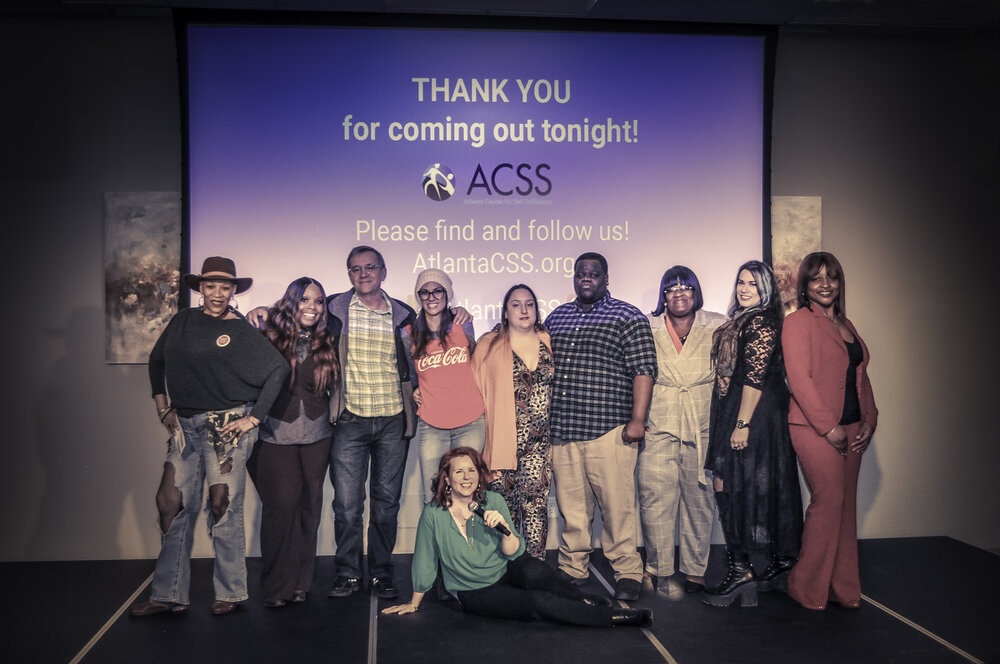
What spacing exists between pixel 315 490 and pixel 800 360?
233 cm

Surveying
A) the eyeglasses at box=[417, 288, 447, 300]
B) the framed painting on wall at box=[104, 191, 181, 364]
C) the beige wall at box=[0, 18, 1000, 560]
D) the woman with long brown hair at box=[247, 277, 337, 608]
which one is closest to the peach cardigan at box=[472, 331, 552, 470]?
the eyeglasses at box=[417, 288, 447, 300]

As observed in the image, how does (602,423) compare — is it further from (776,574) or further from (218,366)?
(218,366)

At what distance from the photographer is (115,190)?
4.61 m

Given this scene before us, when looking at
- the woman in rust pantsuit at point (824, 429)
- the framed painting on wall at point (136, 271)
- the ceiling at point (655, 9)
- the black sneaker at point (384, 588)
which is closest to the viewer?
the woman in rust pantsuit at point (824, 429)

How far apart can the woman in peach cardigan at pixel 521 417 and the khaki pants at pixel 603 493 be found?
0.31 feet

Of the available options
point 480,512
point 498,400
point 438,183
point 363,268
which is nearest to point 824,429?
point 498,400

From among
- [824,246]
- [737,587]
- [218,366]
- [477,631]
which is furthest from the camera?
[824,246]

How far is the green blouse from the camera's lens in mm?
3506

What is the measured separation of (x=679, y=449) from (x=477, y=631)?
52.0 inches

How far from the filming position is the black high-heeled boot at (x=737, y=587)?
378 centimetres

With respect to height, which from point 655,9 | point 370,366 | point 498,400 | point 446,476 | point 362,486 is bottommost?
point 362,486

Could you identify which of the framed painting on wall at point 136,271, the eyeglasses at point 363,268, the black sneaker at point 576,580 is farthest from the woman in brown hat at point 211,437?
the black sneaker at point 576,580

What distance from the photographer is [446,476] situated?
3.59 m

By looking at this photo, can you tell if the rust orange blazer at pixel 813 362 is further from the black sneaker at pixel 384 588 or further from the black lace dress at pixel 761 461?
the black sneaker at pixel 384 588
